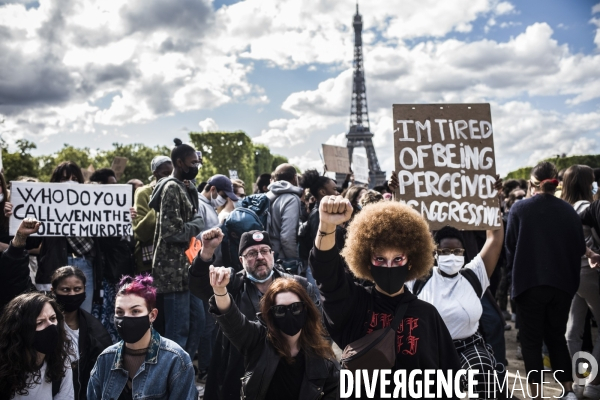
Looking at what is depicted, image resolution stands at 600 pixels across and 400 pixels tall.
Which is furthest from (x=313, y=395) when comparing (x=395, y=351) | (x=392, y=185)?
(x=392, y=185)

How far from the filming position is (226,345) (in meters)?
3.56

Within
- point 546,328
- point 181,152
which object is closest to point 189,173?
point 181,152

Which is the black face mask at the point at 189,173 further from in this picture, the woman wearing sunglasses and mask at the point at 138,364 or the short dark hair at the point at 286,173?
the woman wearing sunglasses and mask at the point at 138,364

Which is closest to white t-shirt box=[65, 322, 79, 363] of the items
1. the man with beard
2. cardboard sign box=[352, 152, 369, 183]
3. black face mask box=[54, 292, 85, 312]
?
black face mask box=[54, 292, 85, 312]

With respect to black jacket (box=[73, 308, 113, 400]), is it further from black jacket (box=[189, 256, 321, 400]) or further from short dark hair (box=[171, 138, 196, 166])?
short dark hair (box=[171, 138, 196, 166])

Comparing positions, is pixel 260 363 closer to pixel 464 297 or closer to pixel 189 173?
pixel 464 297

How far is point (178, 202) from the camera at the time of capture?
4.83 metres

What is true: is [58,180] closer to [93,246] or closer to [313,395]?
[93,246]

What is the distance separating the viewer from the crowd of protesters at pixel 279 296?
2.43 m

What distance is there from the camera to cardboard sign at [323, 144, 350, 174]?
985 centimetres

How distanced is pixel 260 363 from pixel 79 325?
5.83ft

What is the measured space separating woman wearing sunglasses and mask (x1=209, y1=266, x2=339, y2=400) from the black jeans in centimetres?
223

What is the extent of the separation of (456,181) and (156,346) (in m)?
2.50

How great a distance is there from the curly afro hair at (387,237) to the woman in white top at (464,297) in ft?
3.10
